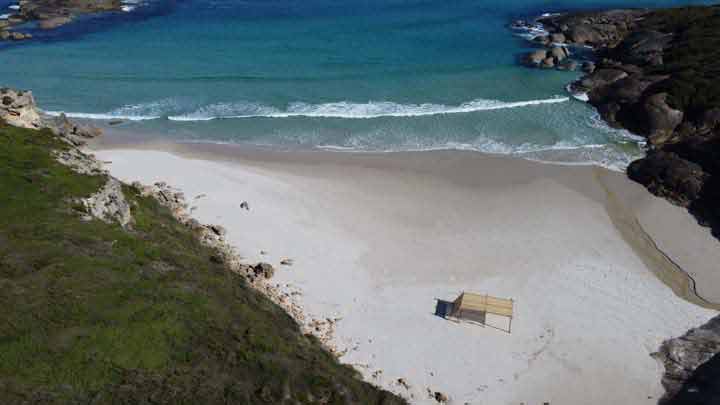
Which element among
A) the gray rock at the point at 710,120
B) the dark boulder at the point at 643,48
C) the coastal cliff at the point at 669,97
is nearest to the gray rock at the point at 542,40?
the coastal cliff at the point at 669,97

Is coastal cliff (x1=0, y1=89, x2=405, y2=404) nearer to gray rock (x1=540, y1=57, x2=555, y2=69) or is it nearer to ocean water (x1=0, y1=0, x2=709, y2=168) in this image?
ocean water (x1=0, y1=0, x2=709, y2=168)

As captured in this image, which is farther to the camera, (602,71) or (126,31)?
(126,31)

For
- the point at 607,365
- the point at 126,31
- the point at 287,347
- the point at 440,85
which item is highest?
the point at 126,31

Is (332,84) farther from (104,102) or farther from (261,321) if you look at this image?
(261,321)

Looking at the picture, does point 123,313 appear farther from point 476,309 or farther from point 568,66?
point 568,66

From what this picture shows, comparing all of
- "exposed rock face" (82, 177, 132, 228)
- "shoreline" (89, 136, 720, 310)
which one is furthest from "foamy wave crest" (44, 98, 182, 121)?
"exposed rock face" (82, 177, 132, 228)

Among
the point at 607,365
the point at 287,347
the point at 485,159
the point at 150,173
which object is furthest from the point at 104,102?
the point at 607,365

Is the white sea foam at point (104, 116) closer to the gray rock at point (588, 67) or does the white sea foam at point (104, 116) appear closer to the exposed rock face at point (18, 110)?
the exposed rock face at point (18, 110)
